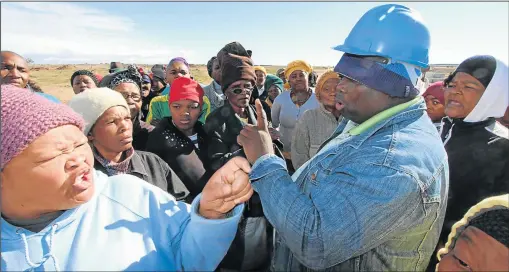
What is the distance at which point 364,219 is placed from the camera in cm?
133

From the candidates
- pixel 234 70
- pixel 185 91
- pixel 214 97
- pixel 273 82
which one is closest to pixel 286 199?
pixel 185 91

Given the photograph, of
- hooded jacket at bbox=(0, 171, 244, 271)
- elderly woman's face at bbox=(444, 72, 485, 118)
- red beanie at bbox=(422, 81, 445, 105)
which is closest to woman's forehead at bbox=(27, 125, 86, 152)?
hooded jacket at bbox=(0, 171, 244, 271)

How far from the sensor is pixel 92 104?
7.78ft

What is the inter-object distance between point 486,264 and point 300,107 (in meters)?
4.07

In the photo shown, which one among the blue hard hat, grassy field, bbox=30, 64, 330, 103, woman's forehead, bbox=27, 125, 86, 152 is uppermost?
the blue hard hat

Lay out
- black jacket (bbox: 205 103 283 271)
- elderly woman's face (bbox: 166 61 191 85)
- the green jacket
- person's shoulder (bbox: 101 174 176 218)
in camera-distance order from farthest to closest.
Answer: elderly woman's face (bbox: 166 61 191 85) < the green jacket < black jacket (bbox: 205 103 283 271) < person's shoulder (bbox: 101 174 176 218)

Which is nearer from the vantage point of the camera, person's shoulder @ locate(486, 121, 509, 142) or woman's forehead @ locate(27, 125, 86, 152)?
woman's forehead @ locate(27, 125, 86, 152)

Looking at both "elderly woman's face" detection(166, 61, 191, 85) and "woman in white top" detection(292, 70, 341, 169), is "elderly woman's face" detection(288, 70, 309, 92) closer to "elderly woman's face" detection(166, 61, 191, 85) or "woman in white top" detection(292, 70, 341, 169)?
"woman in white top" detection(292, 70, 341, 169)

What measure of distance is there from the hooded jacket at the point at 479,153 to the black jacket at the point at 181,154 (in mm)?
2082

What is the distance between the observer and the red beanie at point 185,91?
3541mm

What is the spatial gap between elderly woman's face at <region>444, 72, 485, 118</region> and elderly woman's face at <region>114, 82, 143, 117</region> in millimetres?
3055

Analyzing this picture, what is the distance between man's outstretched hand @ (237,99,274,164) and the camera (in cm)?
167

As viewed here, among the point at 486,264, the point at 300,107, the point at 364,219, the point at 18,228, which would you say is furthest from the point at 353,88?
the point at 300,107

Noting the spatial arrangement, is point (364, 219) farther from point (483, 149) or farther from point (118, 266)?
point (483, 149)
